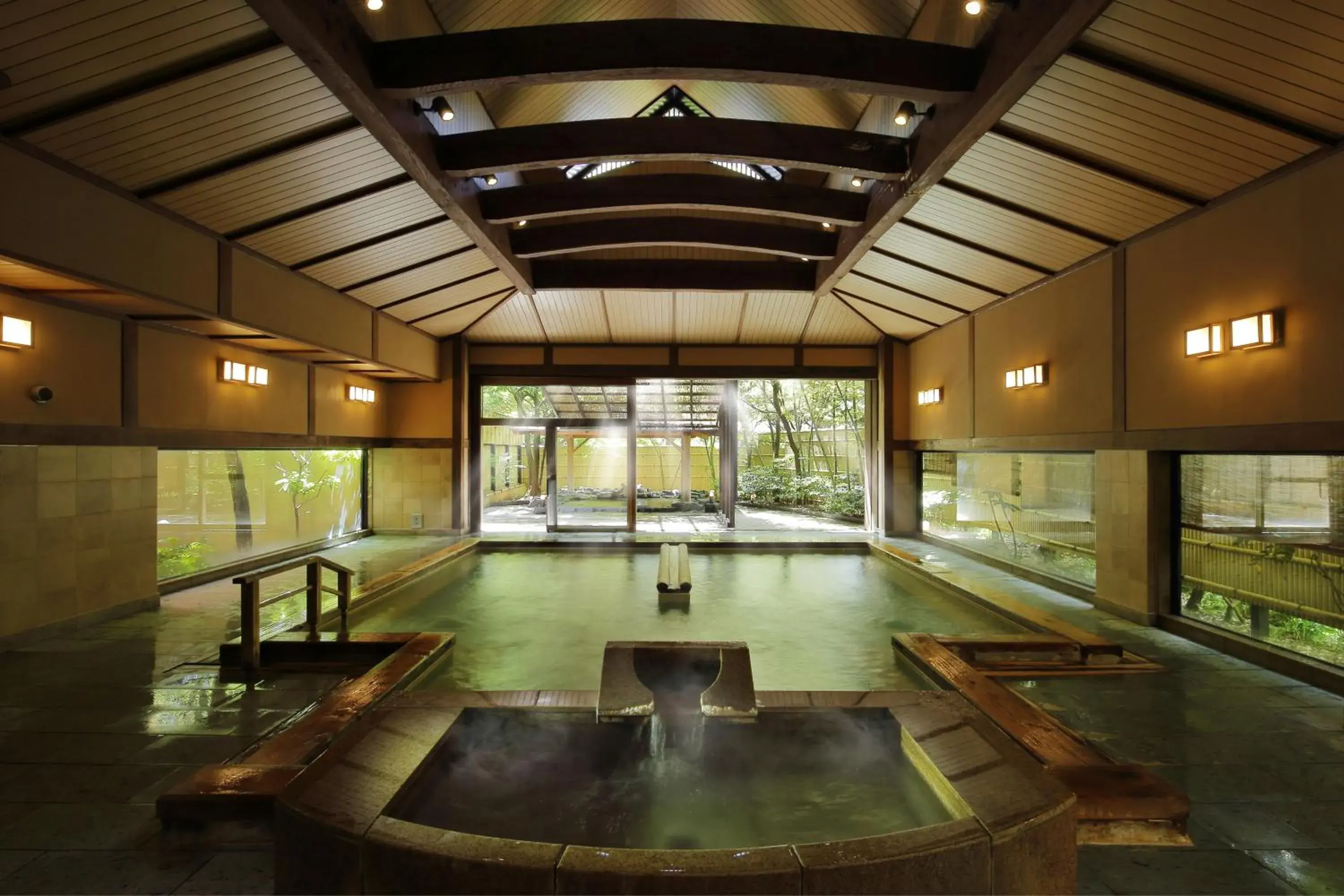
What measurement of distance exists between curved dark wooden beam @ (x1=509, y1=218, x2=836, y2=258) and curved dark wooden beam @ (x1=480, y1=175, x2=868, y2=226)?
3.41ft

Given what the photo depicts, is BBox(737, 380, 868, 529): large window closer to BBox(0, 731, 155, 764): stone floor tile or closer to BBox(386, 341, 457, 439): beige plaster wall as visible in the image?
BBox(386, 341, 457, 439): beige plaster wall

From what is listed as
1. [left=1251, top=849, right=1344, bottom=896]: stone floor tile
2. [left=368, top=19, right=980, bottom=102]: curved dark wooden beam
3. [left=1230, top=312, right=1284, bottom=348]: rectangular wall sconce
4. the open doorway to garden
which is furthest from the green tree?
[left=1230, top=312, right=1284, bottom=348]: rectangular wall sconce

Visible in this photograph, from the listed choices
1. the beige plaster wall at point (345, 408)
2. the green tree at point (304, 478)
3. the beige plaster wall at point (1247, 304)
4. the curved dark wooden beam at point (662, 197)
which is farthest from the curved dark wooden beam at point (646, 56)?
the green tree at point (304, 478)

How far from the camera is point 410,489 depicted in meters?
11.1

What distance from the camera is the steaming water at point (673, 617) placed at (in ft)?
14.6

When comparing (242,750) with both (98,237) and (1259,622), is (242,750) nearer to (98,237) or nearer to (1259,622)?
(98,237)

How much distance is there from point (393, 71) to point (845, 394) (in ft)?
51.1

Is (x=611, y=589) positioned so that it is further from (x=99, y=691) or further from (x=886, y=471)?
(x=886, y=471)

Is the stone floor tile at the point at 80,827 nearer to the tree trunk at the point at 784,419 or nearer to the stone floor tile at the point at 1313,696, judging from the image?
the stone floor tile at the point at 1313,696

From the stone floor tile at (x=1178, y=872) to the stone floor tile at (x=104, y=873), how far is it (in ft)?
11.0

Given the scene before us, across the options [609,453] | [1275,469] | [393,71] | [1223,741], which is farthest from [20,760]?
[609,453]

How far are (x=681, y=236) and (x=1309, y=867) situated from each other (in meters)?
6.85

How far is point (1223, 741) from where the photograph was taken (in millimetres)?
3328

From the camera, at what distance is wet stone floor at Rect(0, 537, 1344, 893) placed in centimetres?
229
